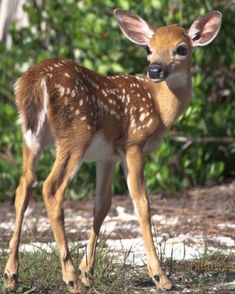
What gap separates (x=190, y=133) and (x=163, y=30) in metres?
4.01

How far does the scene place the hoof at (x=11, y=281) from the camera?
234 inches

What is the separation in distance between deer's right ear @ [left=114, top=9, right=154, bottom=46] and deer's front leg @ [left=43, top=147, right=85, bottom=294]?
4.33 ft

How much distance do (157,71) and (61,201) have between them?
1.10 meters

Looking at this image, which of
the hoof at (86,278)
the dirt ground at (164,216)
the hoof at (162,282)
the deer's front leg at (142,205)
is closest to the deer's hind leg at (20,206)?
the hoof at (86,278)

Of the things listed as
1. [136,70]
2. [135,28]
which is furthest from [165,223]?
[135,28]

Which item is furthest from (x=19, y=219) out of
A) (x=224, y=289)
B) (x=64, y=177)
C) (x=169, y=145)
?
(x=169, y=145)

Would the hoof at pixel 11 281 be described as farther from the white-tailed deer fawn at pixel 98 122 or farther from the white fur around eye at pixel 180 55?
the white fur around eye at pixel 180 55

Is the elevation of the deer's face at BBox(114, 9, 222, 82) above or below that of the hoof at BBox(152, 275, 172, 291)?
above

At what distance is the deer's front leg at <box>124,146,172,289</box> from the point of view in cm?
624

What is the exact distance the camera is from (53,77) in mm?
6160

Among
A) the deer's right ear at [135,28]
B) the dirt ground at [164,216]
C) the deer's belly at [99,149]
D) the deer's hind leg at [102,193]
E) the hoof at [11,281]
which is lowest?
the dirt ground at [164,216]

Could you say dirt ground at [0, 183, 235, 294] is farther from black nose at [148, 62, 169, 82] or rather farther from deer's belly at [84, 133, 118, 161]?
black nose at [148, 62, 169, 82]

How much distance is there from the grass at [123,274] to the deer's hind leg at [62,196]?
155 mm

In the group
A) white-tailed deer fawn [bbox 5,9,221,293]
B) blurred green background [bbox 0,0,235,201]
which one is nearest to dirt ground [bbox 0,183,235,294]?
blurred green background [bbox 0,0,235,201]
